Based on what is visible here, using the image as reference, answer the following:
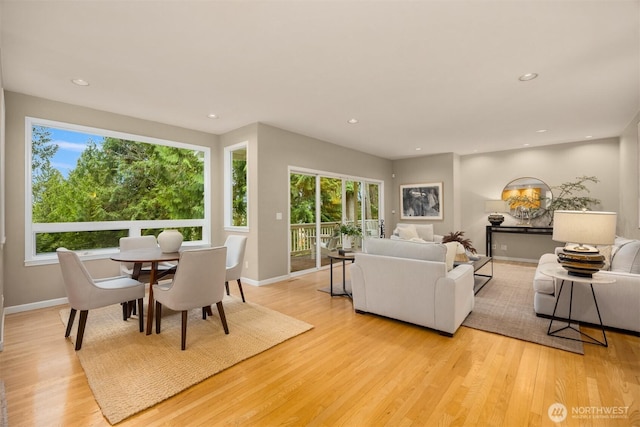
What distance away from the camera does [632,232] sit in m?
4.61

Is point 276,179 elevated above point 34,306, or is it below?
above

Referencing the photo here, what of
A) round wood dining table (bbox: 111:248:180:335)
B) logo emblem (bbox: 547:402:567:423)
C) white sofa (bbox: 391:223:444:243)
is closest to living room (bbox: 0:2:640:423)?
logo emblem (bbox: 547:402:567:423)

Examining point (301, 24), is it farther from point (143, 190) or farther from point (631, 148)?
point (631, 148)

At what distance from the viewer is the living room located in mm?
3447

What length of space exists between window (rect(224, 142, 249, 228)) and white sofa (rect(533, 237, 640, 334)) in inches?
166

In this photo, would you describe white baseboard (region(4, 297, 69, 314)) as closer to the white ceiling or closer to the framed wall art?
the white ceiling

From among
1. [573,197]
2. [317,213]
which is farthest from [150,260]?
[573,197]

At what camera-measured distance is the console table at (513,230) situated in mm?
6148

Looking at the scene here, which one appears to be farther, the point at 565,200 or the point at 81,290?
the point at 565,200

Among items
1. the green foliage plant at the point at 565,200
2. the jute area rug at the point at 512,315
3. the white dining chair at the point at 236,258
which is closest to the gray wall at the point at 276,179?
the white dining chair at the point at 236,258

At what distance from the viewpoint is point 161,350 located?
2551 millimetres

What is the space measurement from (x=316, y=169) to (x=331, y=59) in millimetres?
3043

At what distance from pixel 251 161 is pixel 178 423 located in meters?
3.68

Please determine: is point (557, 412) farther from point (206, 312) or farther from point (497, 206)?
point (497, 206)
